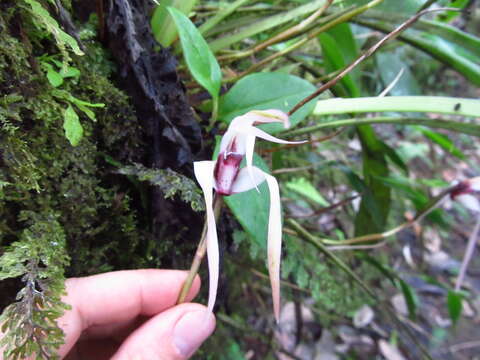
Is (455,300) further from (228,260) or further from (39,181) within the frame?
(39,181)

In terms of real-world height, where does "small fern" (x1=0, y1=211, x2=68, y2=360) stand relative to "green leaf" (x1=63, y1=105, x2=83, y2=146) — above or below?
below

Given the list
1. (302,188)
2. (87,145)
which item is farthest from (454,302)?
(87,145)

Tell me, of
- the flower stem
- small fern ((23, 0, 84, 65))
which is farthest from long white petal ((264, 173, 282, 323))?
small fern ((23, 0, 84, 65))

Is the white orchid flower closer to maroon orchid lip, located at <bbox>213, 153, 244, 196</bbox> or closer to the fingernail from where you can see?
maroon orchid lip, located at <bbox>213, 153, 244, 196</bbox>

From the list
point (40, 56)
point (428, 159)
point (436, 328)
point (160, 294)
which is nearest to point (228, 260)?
point (160, 294)

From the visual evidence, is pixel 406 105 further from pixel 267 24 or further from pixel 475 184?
pixel 267 24

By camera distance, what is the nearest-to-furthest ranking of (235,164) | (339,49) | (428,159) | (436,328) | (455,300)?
1. (235,164)
2. (339,49)
3. (455,300)
4. (436,328)
5. (428,159)
